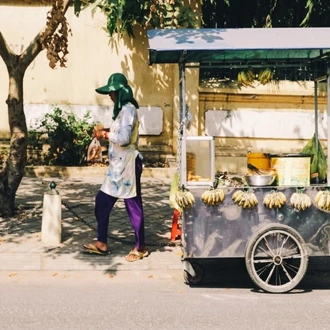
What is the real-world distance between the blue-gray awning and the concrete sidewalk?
2.22 meters

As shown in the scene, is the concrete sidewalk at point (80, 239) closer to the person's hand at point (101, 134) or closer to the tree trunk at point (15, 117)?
the tree trunk at point (15, 117)

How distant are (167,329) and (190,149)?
223 centimetres

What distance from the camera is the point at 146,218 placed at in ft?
27.0

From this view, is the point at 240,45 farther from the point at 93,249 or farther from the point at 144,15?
the point at 144,15

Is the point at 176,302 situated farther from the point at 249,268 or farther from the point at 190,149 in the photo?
the point at 190,149

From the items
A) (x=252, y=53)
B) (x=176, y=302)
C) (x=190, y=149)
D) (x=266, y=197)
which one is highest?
(x=252, y=53)

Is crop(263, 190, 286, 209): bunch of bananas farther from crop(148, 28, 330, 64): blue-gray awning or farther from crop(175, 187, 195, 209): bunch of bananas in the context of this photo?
crop(148, 28, 330, 64): blue-gray awning

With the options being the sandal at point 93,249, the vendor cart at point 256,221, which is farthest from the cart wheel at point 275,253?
the sandal at point 93,249

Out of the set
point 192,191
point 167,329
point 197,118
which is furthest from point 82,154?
point 167,329

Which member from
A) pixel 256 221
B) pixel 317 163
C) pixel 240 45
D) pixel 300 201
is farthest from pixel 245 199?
pixel 240 45

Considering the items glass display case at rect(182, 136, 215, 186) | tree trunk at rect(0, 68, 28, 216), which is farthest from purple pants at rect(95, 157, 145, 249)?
tree trunk at rect(0, 68, 28, 216)

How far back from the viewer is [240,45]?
504cm

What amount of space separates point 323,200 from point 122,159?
2116 mm

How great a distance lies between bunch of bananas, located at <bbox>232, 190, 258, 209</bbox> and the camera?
16.8 ft
